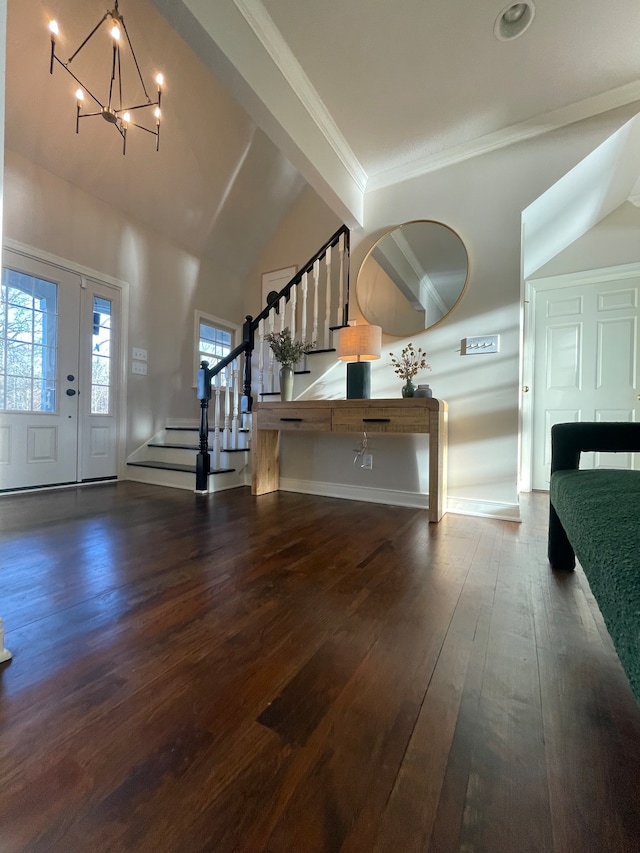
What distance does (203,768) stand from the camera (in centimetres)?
59

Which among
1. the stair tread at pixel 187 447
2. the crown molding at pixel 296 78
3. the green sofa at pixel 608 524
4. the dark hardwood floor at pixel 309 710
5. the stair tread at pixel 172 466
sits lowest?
the dark hardwood floor at pixel 309 710

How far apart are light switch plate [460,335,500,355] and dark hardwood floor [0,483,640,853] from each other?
1.49m

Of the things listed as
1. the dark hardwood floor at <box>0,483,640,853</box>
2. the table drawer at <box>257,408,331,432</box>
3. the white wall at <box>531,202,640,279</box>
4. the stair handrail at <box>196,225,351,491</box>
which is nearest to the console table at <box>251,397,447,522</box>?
the table drawer at <box>257,408,331,432</box>

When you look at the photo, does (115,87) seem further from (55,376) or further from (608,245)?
(608,245)

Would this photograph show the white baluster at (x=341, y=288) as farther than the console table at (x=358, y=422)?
Yes

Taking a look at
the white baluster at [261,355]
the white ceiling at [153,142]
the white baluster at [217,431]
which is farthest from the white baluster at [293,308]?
the white ceiling at [153,142]

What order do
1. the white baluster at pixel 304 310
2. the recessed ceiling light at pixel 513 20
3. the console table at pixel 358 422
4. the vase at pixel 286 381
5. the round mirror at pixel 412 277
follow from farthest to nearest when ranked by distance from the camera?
the white baluster at pixel 304 310 → the vase at pixel 286 381 → the round mirror at pixel 412 277 → the console table at pixel 358 422 → the recessed ceiling light at pixel 513 20

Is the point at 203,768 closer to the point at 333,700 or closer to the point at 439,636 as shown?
the point at 333,700

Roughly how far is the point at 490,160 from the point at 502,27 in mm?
770

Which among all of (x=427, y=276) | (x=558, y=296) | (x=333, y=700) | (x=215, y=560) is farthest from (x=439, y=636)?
(x=558, y=296)

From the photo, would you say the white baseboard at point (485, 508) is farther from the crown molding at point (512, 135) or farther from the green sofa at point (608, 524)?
the crown molding at point (512, 135)

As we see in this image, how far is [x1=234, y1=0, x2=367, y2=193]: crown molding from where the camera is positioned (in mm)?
1635

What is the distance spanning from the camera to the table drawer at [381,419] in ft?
7.27

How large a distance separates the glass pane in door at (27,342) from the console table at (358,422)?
2.02 meters
